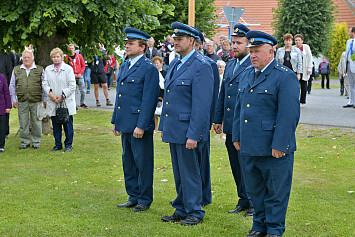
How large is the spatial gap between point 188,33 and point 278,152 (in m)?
1.84

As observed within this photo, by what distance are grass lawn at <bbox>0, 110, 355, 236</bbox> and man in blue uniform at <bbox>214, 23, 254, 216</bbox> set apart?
1.01ft

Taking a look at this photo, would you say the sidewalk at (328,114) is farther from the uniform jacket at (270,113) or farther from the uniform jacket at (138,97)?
the uniform jacket at (270,113)

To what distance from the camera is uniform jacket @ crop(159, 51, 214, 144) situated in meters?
6.14

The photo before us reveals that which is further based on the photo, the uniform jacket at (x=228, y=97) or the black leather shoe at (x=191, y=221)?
the uniform jacket at (x=228, y=97)

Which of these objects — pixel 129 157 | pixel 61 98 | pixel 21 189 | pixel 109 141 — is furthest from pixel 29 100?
pixel 129 157

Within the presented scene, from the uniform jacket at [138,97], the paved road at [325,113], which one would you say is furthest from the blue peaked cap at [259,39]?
the paved road at [325,113]

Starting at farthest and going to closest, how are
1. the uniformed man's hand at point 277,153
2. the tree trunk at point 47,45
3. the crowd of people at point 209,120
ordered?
the tree trunk at point 47,45 < the crowd of people at point 209,120 < the uniformed man's hand at point 277,153

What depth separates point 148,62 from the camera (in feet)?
22.8

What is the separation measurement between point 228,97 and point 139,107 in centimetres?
112

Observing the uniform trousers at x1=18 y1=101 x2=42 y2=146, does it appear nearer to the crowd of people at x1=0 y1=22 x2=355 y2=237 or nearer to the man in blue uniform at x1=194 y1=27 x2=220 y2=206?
the crowd of people at x1=0 y1=22 x2=355 y2=237

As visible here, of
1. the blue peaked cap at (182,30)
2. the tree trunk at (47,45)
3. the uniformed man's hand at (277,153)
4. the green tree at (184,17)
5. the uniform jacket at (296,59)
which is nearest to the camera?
the uniformed man's hand at (277,153)

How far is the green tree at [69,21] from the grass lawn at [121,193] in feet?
7.87

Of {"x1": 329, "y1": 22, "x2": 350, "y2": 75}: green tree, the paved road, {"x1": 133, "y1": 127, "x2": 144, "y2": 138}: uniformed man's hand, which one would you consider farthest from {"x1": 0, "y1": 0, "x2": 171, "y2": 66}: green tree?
{"x1": 329, "y1": 22, "x2": 350, "y2": 75}: green tree

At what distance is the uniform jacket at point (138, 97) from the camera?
6785mm
